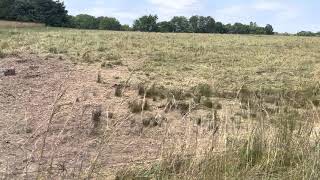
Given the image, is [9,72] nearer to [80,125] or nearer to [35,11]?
[80,125]

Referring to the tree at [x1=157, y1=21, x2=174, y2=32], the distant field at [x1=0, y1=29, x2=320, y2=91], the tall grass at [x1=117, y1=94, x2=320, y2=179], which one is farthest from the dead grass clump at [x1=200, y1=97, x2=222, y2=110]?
the tree at [x1=157, y1=21, x2=174, y2=32]

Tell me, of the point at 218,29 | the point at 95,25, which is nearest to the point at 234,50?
the point at 218,29

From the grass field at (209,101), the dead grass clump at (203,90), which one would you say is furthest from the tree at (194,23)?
the dead grass clump at (203,90)

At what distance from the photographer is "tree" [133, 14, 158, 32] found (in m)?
62.3

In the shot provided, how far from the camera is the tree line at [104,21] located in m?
62.7

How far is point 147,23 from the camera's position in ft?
211

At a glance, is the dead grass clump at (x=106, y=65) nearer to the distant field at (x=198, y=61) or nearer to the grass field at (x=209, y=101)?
the grass field at (x=209, y=101)

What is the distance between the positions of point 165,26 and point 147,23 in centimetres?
198

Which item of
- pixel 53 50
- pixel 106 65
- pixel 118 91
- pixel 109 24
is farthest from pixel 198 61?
pixel 109 24

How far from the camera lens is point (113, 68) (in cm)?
1380

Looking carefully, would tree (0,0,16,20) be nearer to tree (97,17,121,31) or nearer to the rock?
tree (97,17,121,31)

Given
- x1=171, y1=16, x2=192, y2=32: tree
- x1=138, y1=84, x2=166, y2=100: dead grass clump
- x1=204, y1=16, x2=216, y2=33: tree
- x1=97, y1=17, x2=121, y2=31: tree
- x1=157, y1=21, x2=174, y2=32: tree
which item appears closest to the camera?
x1=138, y1=84, x2=166, y2=100: dead grass clump

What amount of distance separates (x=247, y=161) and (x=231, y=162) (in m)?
0.26

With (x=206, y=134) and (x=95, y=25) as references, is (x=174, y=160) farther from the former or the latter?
(x=95, y=25)
